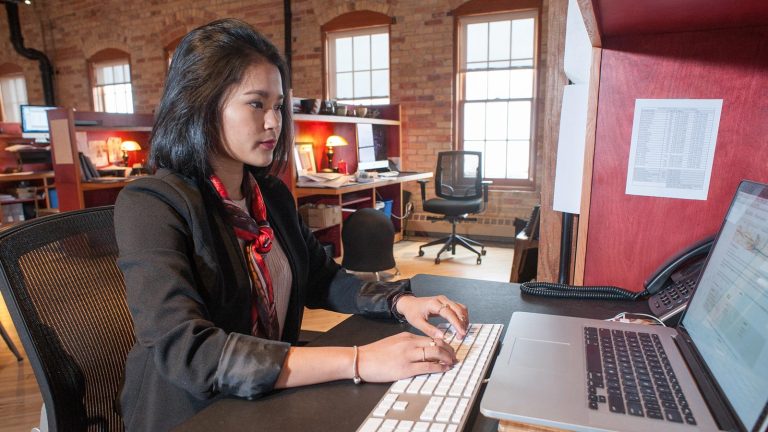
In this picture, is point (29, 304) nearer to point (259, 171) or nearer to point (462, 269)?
point (259, 171)

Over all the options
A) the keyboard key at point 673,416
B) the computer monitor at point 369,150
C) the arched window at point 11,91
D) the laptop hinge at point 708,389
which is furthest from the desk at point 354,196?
the arched window at point 11,91

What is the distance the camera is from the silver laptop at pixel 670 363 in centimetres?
55

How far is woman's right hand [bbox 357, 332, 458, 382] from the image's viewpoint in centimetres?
72

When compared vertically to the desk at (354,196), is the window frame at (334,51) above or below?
above

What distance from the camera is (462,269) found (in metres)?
4.39

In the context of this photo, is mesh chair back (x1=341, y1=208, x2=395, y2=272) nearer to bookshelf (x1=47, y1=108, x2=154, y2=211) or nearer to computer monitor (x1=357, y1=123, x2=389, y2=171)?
computer monitor (x1=357, y1=123, x2=389, y2=171)

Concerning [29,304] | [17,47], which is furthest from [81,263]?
[17,47]

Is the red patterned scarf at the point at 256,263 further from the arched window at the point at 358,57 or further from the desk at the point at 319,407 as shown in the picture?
the arched window at the point at 358,57

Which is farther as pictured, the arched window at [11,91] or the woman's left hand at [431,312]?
the arched window at [11,91]

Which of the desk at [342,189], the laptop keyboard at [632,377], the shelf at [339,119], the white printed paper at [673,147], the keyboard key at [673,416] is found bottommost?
the desk at [342,189]

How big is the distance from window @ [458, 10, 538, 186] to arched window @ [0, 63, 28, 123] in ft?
25.0

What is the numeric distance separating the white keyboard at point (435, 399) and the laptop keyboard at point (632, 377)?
157 mm

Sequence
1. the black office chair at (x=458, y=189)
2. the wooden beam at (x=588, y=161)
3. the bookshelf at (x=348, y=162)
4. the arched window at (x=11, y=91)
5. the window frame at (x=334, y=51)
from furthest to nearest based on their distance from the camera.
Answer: the arched window at (x=11, y=91) → the window frame at (x=334, y=51) → the black office chair at (x=458, y=189) → the bookshelf at (x=348, y=162) → the wooden beam at (x=588, y=161)

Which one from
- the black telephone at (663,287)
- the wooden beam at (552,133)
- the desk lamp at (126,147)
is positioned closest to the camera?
the black telephone at (663,287)
